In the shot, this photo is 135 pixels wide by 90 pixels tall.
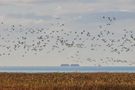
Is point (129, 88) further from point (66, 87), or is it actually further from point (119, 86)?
point (66, 87)

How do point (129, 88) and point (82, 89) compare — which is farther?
point (129, 88)

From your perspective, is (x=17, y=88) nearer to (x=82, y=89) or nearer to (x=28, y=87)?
(x=28, y=87)

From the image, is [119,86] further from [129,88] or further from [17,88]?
[17,88]

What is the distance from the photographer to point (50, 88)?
33.1 m

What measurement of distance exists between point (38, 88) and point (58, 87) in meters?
1.46

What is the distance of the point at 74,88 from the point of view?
33.4m

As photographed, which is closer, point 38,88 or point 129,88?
point 38,88

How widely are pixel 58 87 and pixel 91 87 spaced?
2.06 m

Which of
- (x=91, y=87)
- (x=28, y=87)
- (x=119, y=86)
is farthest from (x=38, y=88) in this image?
(x=119, y=86)

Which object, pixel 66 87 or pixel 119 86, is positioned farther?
pixel 119 86

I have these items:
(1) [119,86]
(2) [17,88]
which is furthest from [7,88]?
(1) [119,86]

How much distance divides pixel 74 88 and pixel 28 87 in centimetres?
280

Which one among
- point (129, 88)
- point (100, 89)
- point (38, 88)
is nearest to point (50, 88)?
point (38, 88)

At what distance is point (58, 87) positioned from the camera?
33.8m
